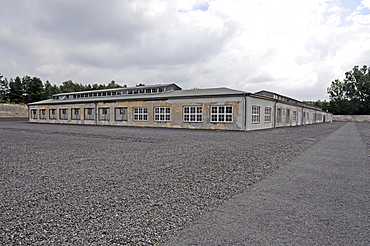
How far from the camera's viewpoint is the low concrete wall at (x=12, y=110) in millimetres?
57250

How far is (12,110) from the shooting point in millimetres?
59375

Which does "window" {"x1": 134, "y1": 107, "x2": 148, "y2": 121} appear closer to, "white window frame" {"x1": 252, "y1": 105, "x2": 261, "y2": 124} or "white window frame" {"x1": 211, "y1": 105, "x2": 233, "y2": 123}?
"white window frame" {"x1": 211, "y1": 105, "x2": 233, "y2": 123}

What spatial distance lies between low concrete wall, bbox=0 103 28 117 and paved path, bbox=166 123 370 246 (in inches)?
2752

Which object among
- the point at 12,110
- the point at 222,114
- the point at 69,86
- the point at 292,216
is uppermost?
the point at 69,86

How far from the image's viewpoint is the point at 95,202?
13.2 feet

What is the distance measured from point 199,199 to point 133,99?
27.3 meters

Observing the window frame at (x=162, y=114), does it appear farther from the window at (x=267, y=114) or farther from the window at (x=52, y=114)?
the window at (x=52, y=114)

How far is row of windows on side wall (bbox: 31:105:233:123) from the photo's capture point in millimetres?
24172

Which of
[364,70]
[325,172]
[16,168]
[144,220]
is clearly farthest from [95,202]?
[364,70]

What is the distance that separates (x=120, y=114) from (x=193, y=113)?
11.5 meters

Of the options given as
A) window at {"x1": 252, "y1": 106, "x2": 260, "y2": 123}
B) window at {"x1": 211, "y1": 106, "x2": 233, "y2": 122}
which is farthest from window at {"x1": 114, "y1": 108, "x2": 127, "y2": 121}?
window at {"x1": 252, "y1": 106, "x2": 260, "y2": 123}

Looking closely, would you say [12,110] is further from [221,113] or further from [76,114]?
[221,113]

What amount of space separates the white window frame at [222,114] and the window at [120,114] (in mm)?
13044

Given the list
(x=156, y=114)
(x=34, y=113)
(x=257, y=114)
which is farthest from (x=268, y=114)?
(x=34, y=113)
